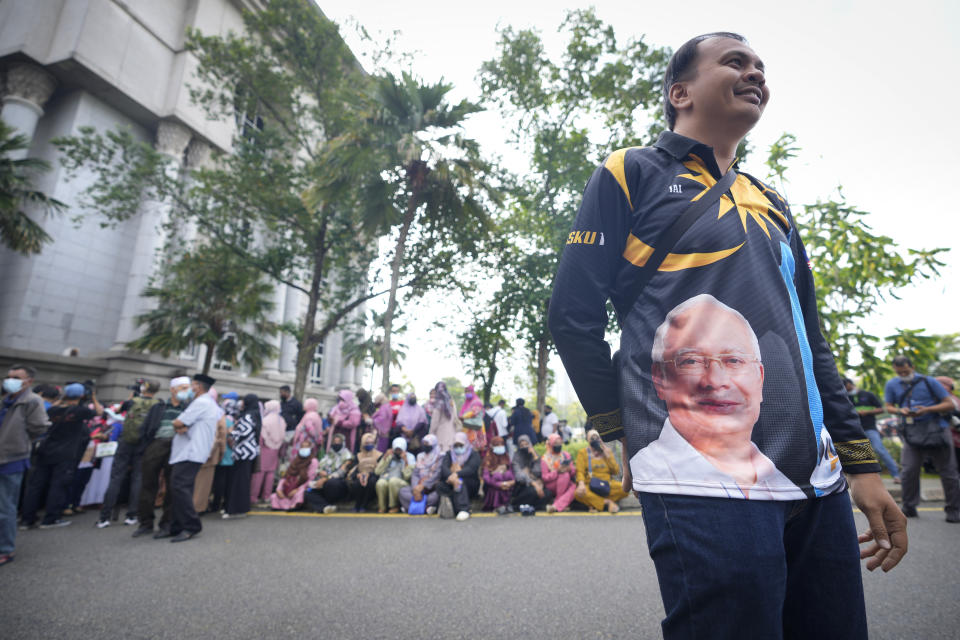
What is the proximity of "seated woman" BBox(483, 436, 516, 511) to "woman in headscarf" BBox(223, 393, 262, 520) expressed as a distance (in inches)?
152

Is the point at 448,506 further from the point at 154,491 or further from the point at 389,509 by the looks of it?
the point at 154,491

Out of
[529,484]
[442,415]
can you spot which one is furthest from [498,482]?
[442,415]

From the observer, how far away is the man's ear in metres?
1.39

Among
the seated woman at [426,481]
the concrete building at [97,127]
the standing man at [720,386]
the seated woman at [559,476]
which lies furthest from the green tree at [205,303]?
the standing man at [720,386]

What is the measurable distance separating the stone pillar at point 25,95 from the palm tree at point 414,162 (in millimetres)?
17813

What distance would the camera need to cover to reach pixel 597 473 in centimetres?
757

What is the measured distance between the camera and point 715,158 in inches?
52.4

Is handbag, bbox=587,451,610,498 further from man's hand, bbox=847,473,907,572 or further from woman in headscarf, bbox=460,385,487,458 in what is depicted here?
man's hand, bbox=847,473,907,572

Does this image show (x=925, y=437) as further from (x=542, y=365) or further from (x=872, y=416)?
(x=542, y=365)

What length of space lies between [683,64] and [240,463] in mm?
8014

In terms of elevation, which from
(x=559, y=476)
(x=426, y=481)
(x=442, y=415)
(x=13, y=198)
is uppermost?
(x=13, y=198)

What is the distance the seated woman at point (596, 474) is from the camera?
7.32 meters

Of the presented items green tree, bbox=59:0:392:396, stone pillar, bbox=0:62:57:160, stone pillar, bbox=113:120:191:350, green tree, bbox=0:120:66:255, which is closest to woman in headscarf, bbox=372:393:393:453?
green tree, bbox=59:0:392:396

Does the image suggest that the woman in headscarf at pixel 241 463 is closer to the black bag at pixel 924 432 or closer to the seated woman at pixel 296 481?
the seated woman at pixel 296 481
